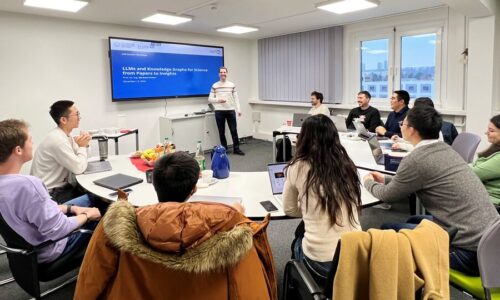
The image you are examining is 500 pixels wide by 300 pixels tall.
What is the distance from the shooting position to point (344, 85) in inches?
253

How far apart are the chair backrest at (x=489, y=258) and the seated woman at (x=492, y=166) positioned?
909 mm

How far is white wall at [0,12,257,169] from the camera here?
4797 millimetres

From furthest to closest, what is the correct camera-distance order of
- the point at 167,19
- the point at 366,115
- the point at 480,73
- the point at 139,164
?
the point at 167,19, the point at 366,115, the point at 480,73, the point at 139,164

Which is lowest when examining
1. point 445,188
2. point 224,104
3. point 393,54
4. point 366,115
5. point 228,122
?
point 445,188

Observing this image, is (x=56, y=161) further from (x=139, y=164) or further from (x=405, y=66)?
(x=405, y=66)

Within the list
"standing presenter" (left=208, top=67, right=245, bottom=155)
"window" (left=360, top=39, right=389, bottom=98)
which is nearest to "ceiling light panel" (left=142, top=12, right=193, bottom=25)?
"standing presenter" (left=208, top=67, right=245, bottom=155)

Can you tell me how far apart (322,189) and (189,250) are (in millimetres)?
755

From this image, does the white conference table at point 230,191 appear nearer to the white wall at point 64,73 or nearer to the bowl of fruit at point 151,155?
the bowl of fruit at point 151,155

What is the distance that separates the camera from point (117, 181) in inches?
97.1

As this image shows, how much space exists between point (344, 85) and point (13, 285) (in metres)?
5.64

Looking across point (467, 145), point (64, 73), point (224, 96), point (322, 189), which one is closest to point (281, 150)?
point (224, 96)

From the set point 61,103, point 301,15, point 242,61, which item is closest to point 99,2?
point 61,103

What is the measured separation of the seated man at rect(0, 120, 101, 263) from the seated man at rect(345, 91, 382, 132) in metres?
4.05

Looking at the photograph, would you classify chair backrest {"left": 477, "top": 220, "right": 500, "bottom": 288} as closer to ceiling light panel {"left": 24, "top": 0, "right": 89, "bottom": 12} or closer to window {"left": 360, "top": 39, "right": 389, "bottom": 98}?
ceiling light panel {"left": 24, "top": 0, "right": 89, "bottom": 12}
